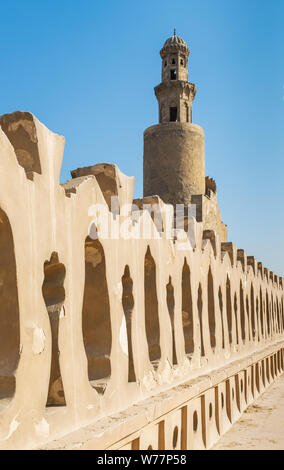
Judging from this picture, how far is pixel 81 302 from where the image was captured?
13.8ft

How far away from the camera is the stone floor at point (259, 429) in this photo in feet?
24.8

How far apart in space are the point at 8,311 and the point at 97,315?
4.92 feet

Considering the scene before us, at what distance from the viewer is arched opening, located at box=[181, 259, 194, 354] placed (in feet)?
23.9

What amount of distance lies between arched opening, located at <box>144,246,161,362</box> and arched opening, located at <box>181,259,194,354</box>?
132 centimetres

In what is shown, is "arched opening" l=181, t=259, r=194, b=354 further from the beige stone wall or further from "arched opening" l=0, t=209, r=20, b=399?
"arched opening" l=0, t=209, r=20, b=399

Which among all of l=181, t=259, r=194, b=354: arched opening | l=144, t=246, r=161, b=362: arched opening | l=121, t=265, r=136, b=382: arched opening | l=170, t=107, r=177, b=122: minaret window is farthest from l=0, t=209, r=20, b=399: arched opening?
l=170, t=107, r=177, b=122: minaret window

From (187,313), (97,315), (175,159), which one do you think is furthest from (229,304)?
(175,159)

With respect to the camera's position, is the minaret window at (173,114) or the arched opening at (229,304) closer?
the arched opening at (229,304)

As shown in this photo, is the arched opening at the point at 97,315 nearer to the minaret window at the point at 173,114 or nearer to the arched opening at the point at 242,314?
the arched opening at the point at 242,314

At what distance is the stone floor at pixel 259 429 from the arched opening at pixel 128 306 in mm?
3106

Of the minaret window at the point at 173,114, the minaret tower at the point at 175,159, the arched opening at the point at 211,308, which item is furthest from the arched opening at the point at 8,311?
the minaret window at the point at 173,114

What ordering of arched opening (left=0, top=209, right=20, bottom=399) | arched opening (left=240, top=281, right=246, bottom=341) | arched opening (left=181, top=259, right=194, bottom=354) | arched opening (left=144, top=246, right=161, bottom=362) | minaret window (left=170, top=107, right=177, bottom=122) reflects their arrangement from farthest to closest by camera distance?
minaret window (left=170, top=107, right=177, bottom=122) < arched opening (left=240, top=281, right=246, bottom=341) < arched opening (left=181, top=259, right=194, bottom=354) < arched opening (left=144, top=246, right=161, bottom=362) < arched opening (left=0, top=209, right=20, bottom=399)
